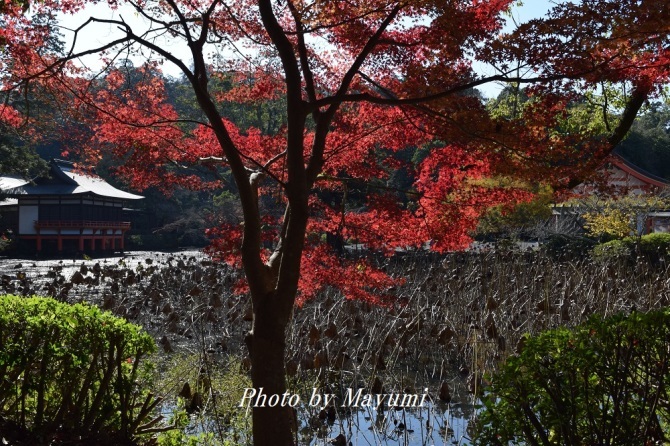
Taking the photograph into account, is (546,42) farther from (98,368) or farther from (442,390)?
(98,368)

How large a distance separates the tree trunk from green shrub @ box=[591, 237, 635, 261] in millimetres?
9486

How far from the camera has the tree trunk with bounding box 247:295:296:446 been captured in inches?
152

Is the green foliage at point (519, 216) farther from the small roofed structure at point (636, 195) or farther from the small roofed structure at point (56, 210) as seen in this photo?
the small roofed structure at point (56, 210)

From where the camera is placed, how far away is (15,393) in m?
3.61

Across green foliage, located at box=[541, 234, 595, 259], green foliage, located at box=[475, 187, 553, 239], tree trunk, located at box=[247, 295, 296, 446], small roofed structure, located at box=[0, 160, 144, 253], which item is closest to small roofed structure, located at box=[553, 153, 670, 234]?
green foliage, located at box=[475, 187, 553, 239]

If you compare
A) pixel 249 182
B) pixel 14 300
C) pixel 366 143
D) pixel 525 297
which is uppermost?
pixel 366 143

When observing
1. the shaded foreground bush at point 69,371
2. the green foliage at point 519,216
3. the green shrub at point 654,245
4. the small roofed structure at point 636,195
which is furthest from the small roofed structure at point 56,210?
the shaded foreground bush at point 69,371

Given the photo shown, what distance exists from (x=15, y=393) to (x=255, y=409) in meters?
1.33

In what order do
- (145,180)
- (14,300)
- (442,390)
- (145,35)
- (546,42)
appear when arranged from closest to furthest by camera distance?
(14,300) → (546,42) → (145,35) → (442,390) → (145,180)

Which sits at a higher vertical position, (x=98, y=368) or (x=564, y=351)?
(x=564, y=351)

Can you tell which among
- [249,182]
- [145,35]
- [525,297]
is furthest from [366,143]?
[525,297]

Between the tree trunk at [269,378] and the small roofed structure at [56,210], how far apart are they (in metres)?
23.6

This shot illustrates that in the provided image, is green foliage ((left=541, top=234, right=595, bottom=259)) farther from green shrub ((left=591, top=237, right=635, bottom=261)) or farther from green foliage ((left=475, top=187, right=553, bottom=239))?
green foliage ((left=475, top=187, right=553, bottom=239))

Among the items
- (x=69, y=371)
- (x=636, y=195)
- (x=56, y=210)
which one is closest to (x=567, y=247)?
(x=636, y=195)
